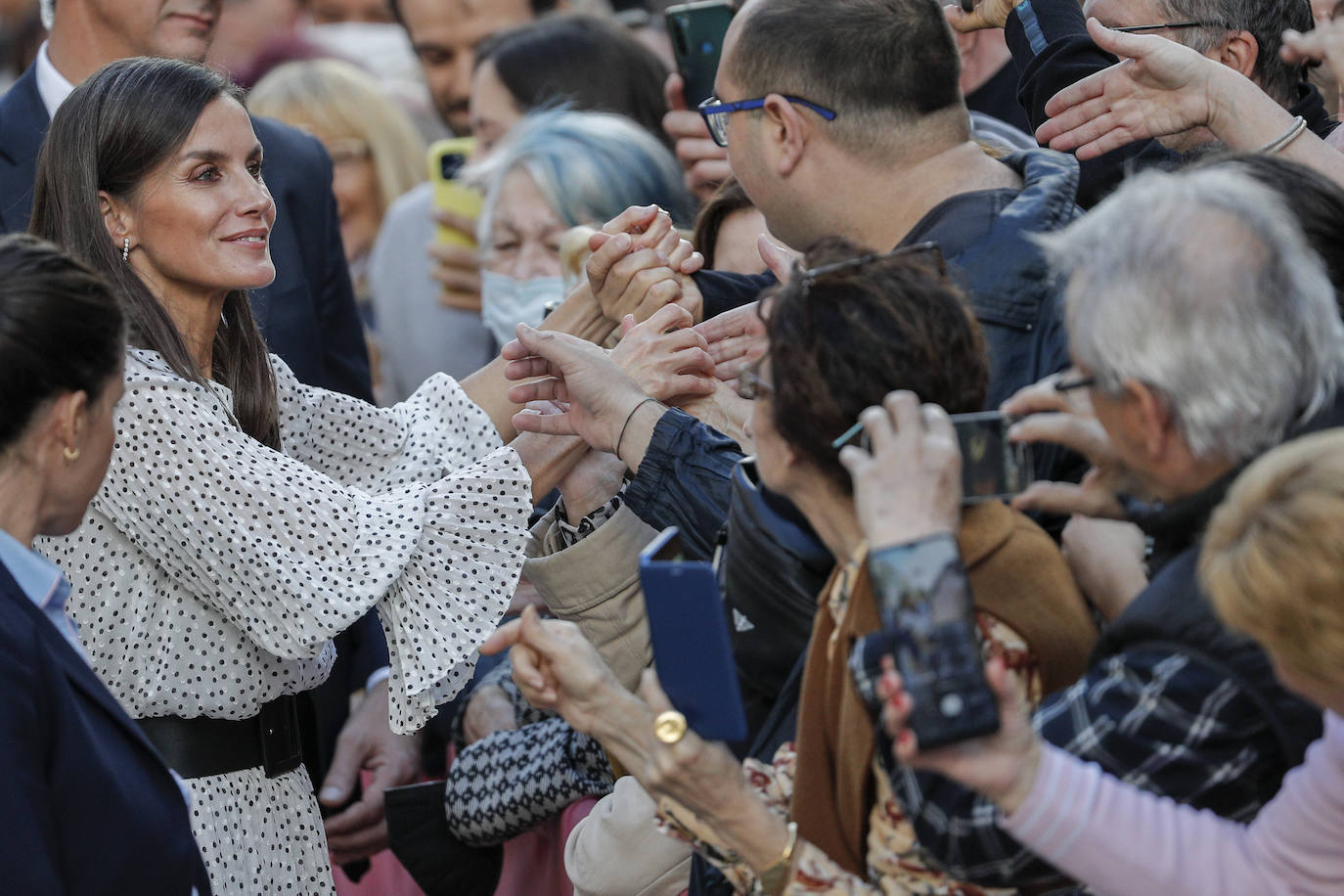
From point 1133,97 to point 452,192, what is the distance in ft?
10.1

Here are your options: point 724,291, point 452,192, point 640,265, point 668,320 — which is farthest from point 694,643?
point 452,192

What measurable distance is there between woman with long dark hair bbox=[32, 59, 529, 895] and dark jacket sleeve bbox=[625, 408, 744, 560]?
0.40 metres

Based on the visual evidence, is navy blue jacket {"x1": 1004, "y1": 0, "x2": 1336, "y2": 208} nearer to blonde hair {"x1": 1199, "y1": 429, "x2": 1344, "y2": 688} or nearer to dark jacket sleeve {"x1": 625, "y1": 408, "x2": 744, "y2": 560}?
dark jacket sleeve {"x1": 625, "y1": 408, "x2": 744, "y2": 560}

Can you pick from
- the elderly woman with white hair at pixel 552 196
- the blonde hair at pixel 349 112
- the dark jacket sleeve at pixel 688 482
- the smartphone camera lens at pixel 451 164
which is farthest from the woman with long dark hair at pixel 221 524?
the blonde hair at pixel 349 112

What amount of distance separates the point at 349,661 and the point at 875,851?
223cm

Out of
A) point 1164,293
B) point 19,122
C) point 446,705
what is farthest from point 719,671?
point 19,122

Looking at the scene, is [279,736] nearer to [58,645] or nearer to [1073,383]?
[58,645]

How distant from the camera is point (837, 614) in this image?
1.84 m

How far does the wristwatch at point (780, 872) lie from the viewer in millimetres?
1863

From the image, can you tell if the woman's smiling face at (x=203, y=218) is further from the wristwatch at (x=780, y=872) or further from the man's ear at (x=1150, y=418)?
the man's ear at (x=1150, y=418)

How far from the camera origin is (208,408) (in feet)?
8.67

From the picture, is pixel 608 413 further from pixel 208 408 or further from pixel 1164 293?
pixel 1164 293

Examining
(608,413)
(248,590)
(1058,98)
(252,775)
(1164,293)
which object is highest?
(1164,293)

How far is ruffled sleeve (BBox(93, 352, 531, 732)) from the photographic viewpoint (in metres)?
2.56
